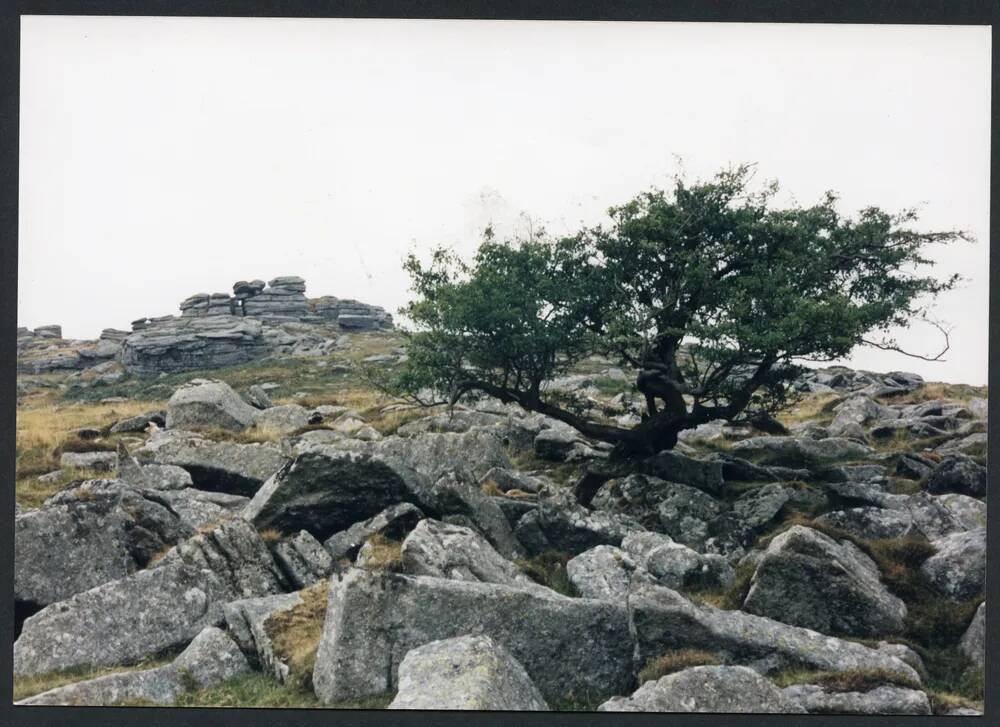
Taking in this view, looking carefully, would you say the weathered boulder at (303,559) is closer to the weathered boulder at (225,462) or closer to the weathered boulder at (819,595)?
the weathered boulder at (225,462)

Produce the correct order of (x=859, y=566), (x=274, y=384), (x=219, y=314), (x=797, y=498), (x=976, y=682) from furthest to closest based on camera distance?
(x=219, y=314)
(x=274, y=384)
(x=797, y=498)
(x=859, y=566)
(x=976, y=682)

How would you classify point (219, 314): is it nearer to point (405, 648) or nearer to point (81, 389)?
point (81, 389)

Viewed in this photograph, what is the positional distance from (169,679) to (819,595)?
11.8 metres

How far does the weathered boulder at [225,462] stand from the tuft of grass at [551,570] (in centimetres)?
729

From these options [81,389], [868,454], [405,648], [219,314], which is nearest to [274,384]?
[81,389]

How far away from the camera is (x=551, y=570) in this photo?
17.6 m

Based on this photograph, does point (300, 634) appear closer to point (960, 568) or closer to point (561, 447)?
point (960, 568)

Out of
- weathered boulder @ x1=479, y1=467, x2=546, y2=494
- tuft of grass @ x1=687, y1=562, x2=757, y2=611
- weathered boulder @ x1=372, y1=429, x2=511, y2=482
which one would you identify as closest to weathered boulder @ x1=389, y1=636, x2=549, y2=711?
tuft of grass @ x1=687, y1=562, x2=757, y2=611

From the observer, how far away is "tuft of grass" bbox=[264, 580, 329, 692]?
1356 cm

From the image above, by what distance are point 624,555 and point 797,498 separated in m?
7.09

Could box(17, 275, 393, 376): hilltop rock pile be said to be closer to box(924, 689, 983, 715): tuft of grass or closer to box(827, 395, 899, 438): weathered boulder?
box(827, 395, 899, 438): weathered boulder

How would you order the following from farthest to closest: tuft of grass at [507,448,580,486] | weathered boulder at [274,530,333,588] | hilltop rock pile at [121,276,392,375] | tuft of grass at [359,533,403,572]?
hilltop rock pile at [121,276,392,375] → tuft of grass at [507,448,580,486] → weathered boulder at [274,530,333,588] → tuft of grass at [359,533,403,572]

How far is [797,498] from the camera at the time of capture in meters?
21.6

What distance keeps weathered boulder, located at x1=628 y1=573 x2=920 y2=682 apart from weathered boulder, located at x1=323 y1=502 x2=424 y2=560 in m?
5.80
